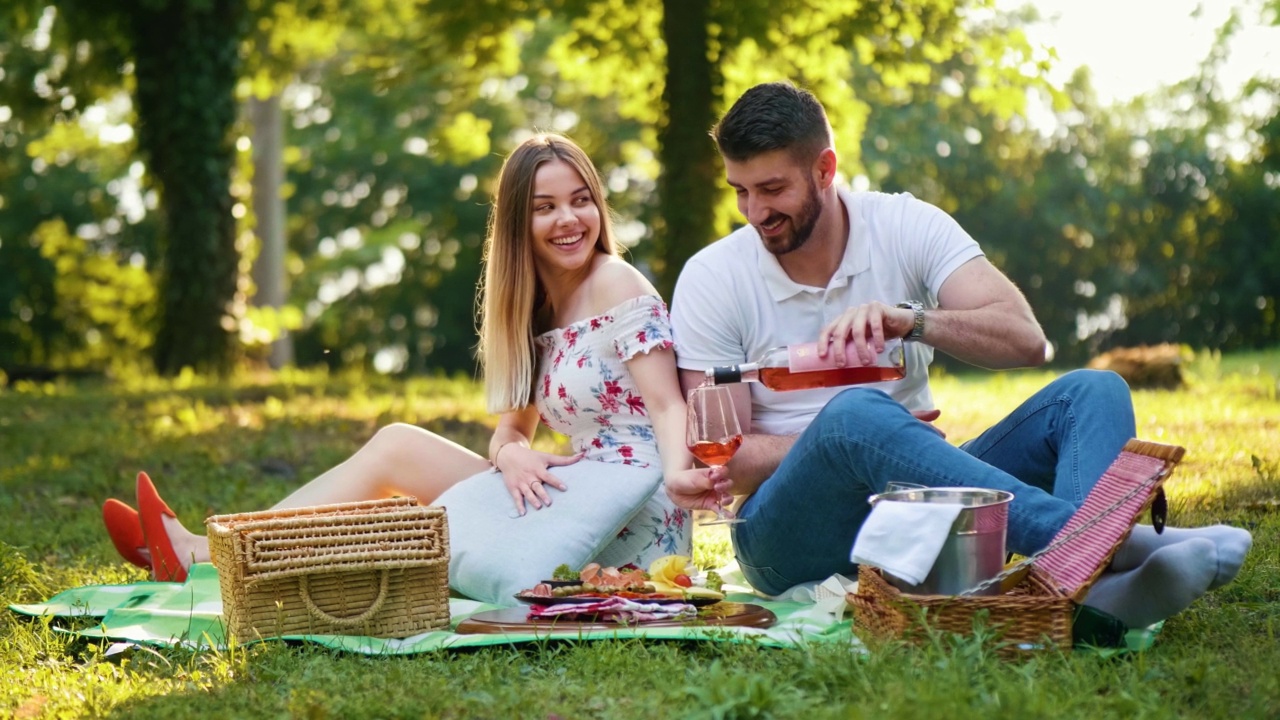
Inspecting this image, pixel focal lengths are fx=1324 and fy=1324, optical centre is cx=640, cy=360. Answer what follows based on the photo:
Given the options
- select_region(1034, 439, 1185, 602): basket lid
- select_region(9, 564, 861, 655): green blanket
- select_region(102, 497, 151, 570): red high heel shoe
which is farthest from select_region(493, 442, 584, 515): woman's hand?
select_region(1034, 439, 1185, 602): basket lid

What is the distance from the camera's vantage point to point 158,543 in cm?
471

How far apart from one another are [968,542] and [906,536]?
0.48 ft

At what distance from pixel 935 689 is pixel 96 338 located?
2544cm

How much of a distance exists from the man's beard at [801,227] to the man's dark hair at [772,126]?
5.1 inches

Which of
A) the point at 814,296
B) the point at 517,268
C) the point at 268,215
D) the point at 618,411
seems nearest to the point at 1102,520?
the point at 814,296

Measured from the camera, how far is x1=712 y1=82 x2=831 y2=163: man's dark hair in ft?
12.9

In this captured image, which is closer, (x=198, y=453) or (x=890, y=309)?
(x=890, y=309)

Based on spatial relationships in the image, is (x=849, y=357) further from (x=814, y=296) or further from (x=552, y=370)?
(x=552, y=370)

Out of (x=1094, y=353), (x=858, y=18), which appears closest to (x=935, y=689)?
(x=858, y=18)

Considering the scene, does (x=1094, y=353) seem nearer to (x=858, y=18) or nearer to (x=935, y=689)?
(x=858, y=18)

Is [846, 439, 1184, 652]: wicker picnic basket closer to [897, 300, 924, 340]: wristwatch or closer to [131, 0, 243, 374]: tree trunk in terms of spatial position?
[897, 300, 924, 340]: wristwatch

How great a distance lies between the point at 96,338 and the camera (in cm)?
2556

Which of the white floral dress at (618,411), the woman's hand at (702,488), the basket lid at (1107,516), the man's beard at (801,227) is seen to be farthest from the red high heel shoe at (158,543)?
the basket lid at (1107,516)

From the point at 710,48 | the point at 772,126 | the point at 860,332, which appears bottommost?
the point at 860,332
